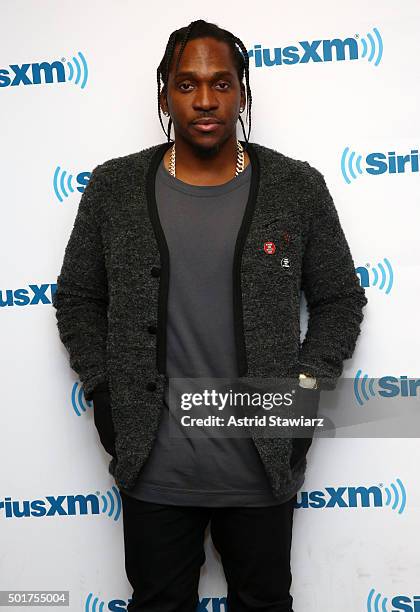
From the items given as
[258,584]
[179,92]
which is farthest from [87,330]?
[258,584]

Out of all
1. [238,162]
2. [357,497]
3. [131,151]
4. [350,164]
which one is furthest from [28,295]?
[357,497]

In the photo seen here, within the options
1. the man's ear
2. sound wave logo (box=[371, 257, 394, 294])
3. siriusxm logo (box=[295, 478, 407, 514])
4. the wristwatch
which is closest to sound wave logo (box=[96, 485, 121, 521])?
siriusxm logo (box=[295, 478, 407, 514])

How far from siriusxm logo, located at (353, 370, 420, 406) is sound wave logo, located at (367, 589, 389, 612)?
57 centimetres

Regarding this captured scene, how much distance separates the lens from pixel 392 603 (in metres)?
1.79

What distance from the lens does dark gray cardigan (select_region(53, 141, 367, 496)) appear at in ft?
4.51

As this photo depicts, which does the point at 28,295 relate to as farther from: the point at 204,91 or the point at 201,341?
the point at 204,91

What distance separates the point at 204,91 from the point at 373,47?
2.01 ft

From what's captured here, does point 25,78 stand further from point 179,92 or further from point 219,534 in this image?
point 219,534

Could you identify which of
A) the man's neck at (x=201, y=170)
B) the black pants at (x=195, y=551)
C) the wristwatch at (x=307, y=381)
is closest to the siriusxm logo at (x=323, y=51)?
the man's neck at (x=201, y=170)

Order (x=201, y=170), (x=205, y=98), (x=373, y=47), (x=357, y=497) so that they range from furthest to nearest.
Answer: (x=357, y=497), (x=373, y=47), (x=201, y=170), (x=205, y=98)

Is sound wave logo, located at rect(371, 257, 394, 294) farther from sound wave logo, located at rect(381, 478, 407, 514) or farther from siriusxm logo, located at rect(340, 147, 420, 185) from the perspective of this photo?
sound wave logo, located at rect(381, 478, 407, 514)

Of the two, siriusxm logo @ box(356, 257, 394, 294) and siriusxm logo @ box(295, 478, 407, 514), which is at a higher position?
siriusxm logo @ box(356, 257, 394, 294)

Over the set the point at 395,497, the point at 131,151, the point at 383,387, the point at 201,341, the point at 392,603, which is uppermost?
the point at 131,151

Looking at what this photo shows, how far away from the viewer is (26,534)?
1.85 metres
